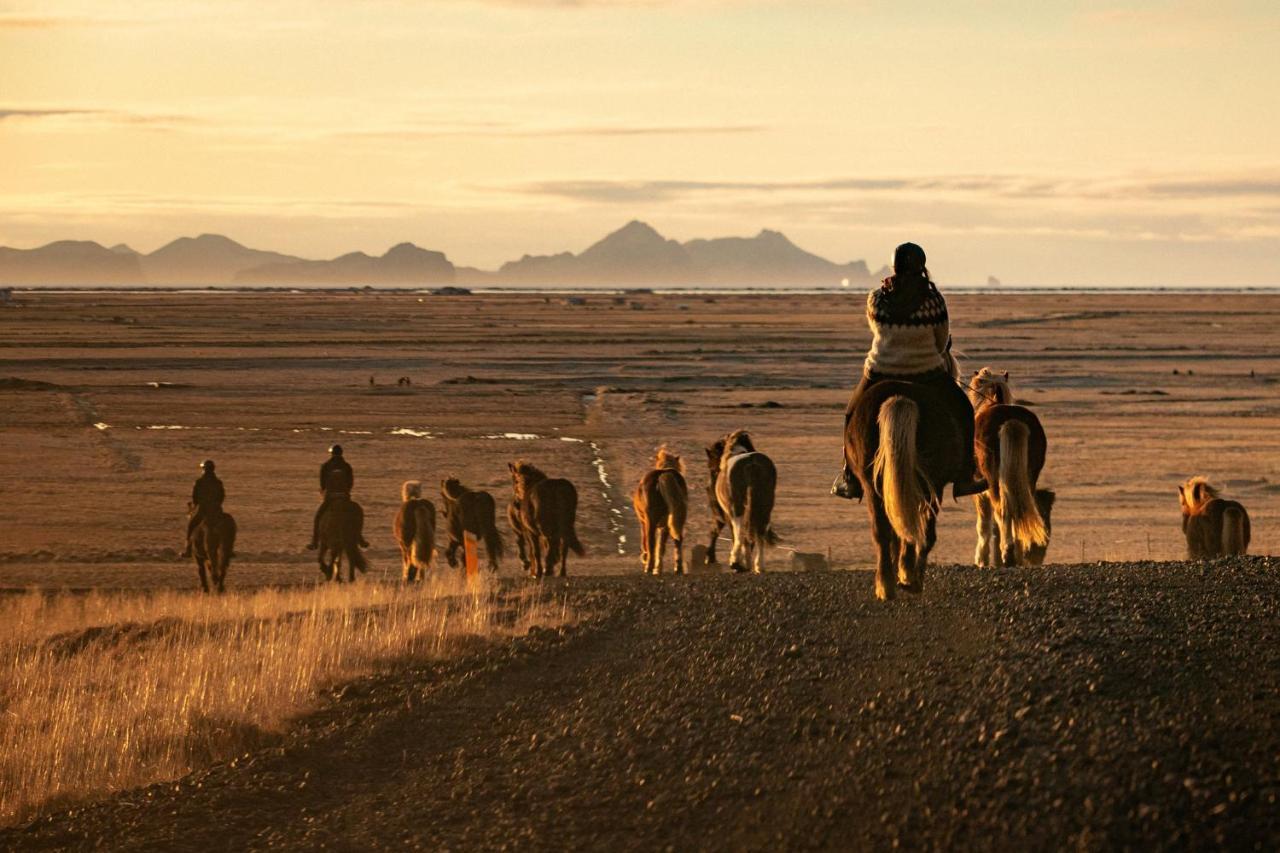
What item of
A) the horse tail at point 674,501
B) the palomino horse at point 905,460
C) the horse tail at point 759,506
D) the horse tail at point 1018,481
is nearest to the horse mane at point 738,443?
the horse tail at point 674,501

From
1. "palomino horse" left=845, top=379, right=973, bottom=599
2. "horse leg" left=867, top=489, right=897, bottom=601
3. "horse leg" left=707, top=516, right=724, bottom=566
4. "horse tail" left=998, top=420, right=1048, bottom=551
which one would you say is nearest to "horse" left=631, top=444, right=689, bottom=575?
"horse leg" left=707, top=516, right=724, bottom=566

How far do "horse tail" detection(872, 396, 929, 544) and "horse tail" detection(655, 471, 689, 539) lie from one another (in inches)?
396

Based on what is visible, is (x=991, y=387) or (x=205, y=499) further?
(x=205, y=499)

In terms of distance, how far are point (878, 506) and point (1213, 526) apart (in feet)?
30.2

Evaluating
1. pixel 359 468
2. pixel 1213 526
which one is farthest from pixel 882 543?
pixel 359 468

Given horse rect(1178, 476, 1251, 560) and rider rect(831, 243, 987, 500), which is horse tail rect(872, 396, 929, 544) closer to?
rider rect(831, 243, 987, 500)

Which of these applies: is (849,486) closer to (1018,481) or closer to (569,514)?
(1018,481)

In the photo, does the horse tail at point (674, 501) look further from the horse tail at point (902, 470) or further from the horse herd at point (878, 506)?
the horse tail at point (902, 470)

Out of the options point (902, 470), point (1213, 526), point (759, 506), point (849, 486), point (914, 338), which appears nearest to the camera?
point (902, 470)

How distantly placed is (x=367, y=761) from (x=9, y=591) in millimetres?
13481

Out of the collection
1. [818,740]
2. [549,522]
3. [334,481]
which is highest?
[818,740]

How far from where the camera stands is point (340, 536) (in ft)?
70.4

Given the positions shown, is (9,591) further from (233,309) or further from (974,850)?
(233,309)

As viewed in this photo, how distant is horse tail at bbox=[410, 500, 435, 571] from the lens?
69.4ft
